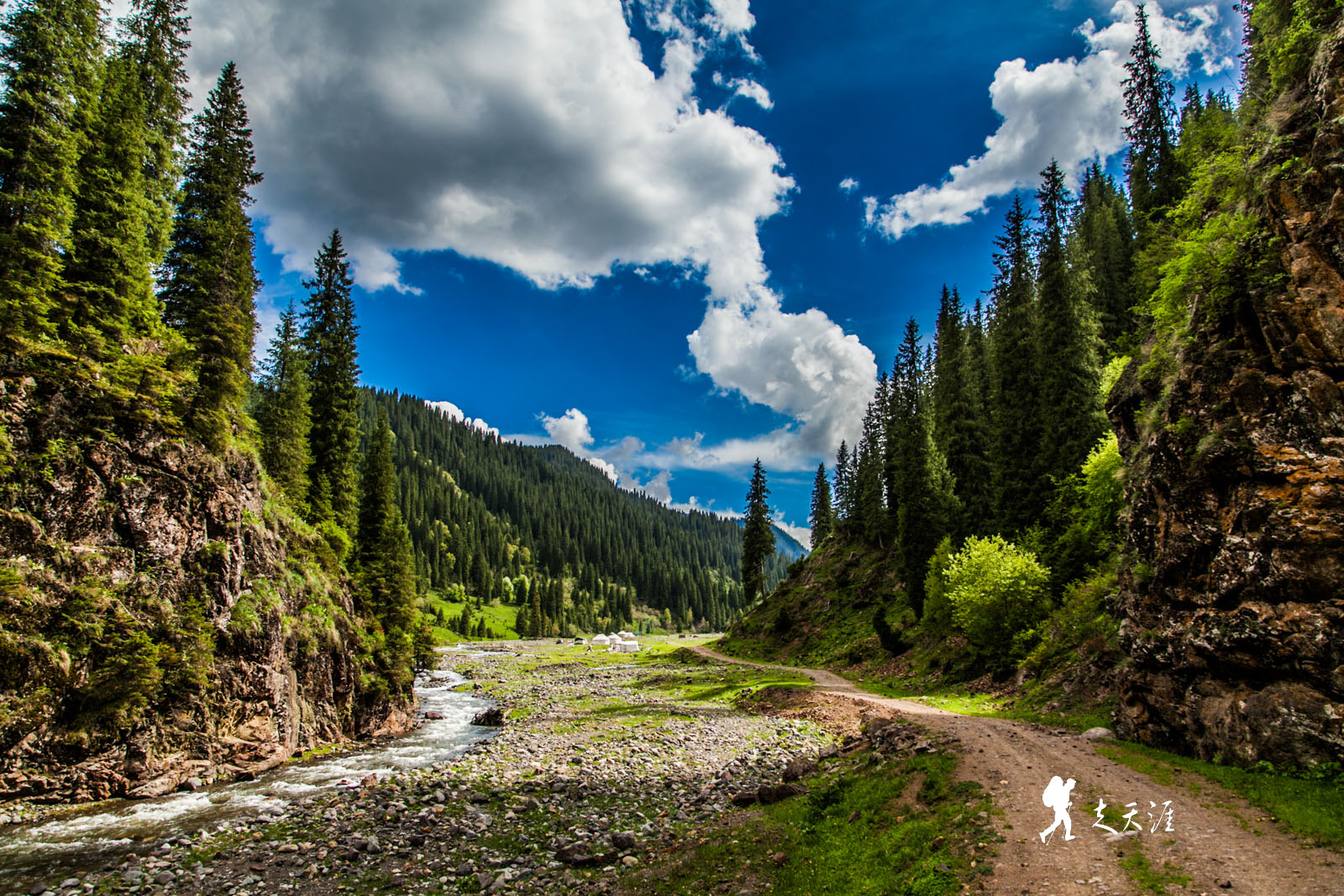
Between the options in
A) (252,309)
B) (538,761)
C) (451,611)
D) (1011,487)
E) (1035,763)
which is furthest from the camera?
(451,611)

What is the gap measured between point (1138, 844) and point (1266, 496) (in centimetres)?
1027

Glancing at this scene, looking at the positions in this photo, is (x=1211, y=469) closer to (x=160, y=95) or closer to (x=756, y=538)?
(x=160, y=95)

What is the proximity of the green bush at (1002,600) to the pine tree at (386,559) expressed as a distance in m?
35.2

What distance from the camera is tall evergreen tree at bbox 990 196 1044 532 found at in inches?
1616

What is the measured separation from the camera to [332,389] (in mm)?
37562

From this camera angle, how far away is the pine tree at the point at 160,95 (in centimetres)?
2800

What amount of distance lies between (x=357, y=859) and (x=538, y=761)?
9.95m

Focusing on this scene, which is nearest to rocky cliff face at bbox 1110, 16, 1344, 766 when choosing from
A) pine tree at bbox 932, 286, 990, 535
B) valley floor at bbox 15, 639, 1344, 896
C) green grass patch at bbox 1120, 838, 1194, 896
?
valley floor at bbox 15, 639, 1344, 896

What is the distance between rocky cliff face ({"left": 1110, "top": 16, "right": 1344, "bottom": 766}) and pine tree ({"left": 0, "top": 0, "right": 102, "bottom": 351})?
38.8 metres

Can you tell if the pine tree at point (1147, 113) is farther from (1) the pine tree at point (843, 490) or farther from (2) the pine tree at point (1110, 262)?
(1) the pine tree at point (843, 490)

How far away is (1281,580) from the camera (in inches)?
547

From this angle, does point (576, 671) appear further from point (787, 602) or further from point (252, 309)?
point (252, 309)

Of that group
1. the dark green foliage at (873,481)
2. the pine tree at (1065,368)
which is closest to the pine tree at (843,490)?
the dark green foliage at (873,481)

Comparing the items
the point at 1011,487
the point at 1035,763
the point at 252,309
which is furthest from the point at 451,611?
the point at 1035,763
